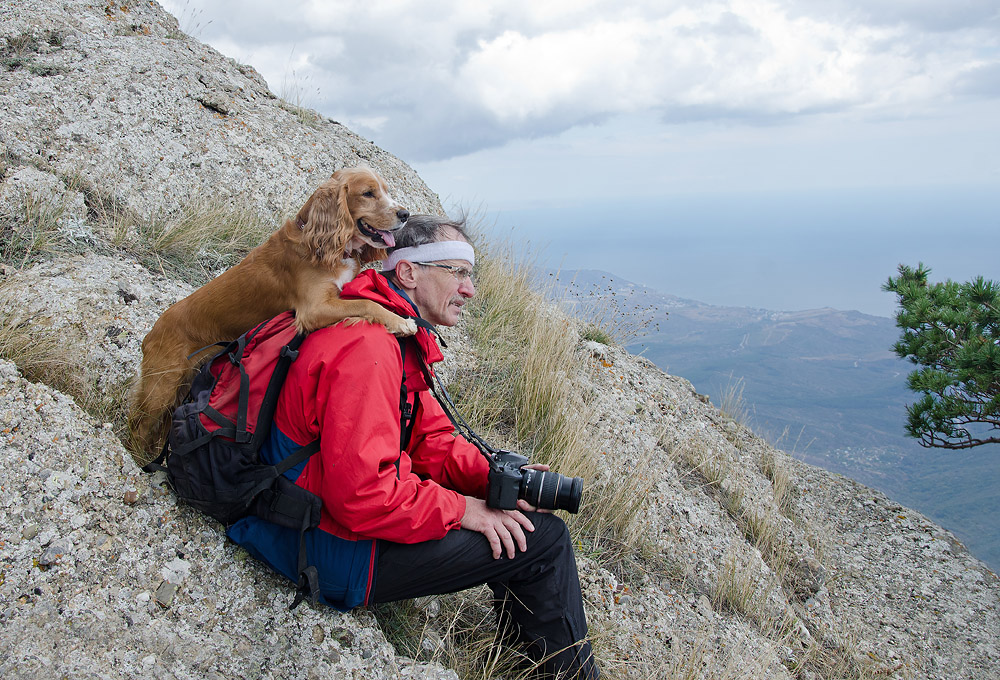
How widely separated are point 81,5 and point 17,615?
7077 millimetres

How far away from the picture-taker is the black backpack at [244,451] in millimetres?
2166

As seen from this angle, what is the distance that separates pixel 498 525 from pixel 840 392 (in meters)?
149

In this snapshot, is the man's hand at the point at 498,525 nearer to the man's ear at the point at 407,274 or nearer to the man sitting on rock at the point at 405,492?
the man sitting on rock at the point at 405,492

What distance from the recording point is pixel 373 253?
3.29 m

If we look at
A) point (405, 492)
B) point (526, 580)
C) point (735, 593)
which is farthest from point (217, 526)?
point (735, 593)

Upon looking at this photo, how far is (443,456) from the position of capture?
279 centimetres

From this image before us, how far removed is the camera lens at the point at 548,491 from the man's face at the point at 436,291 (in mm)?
800

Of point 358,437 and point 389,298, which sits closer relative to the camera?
point 358,437

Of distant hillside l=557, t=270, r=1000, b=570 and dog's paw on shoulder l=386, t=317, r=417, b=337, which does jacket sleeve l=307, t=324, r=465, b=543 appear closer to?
dog's paw on shoulder l=386, t=317, r=417, b=337

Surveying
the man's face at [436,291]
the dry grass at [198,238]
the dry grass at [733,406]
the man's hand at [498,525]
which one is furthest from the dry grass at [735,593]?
the dry grass at [198,238]

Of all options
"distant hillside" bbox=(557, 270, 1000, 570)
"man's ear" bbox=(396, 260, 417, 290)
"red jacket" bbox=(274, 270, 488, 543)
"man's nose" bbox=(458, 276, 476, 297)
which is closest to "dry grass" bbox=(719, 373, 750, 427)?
"man's nose" bbox=(458, 276, 476, 297)

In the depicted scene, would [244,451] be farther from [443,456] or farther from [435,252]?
[435,252]

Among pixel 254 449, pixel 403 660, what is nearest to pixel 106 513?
pixel 254 449

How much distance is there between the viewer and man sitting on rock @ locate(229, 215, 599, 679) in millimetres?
2047
